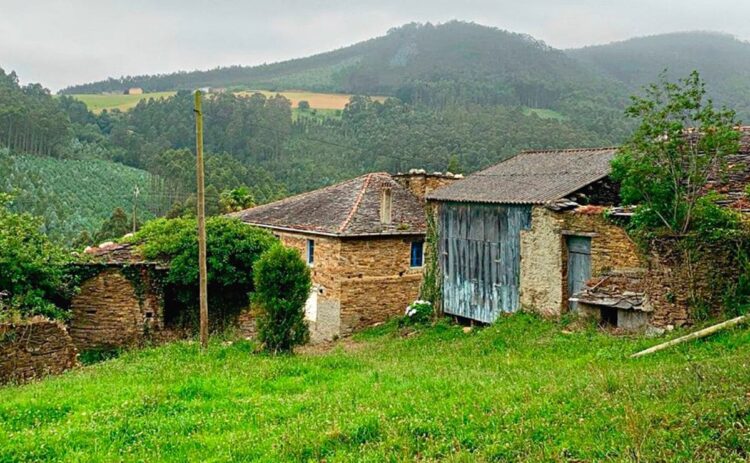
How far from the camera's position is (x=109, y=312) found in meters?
18.7

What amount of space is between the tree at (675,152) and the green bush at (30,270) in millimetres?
14498

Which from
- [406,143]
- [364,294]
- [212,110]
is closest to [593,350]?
[364,294]

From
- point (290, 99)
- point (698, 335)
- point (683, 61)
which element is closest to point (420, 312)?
point (698, 335)

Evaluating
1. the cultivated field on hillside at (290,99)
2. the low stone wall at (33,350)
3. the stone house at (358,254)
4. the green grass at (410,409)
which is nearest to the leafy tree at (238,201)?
the stone house at (358,254)

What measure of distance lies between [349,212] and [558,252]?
9.85m

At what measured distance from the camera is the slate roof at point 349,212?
74.9 ft

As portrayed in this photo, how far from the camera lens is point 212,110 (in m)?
95.4

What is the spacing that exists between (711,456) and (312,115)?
103359 millimetres

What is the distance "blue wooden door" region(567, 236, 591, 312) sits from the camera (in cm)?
Answer: 1501

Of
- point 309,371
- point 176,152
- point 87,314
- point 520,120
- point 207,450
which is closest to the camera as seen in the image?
point 207,450

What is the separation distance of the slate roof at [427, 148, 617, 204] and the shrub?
3490mm

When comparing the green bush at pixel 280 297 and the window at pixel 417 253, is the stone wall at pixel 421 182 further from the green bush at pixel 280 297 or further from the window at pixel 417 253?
the green bush at pixel 280 297

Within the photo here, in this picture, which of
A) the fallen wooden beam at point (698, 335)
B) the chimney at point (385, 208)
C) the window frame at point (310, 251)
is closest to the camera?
the fallen wooden beam at point (698, 335)

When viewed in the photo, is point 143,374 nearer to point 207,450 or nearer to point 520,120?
point 207,450
